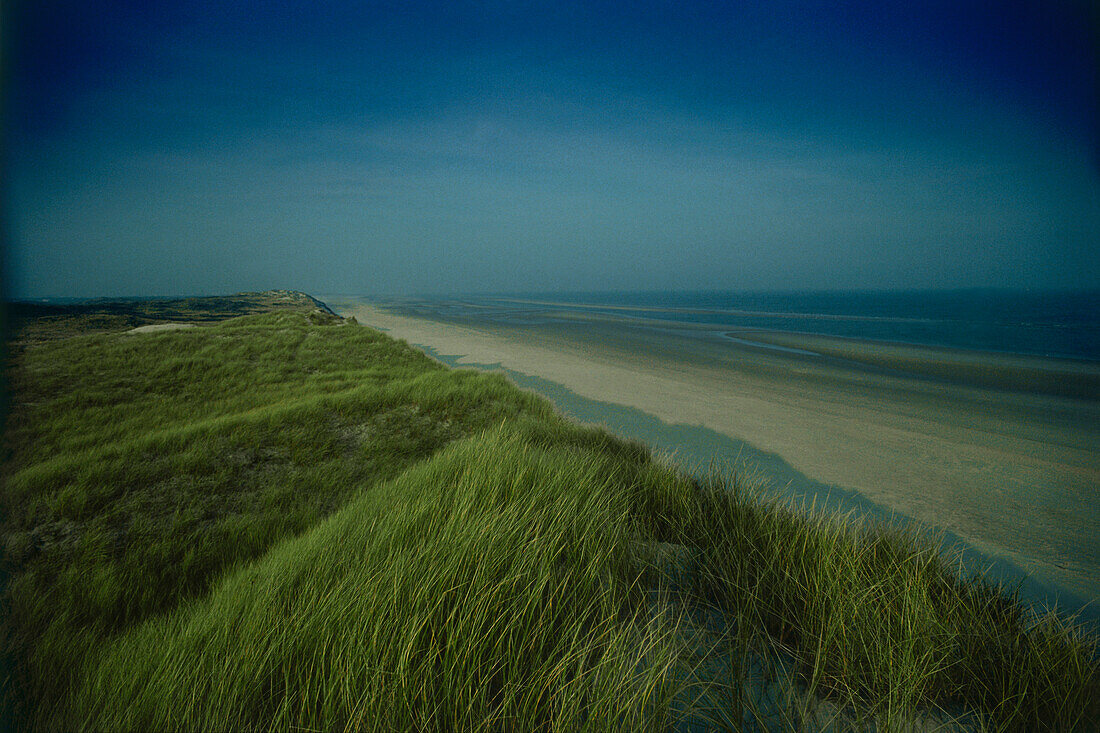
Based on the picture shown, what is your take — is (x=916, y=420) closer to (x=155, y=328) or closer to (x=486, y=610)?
(x=486, y=610)

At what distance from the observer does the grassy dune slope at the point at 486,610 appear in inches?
43.5

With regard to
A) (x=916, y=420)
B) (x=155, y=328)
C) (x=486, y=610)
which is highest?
(x=155, y=328)

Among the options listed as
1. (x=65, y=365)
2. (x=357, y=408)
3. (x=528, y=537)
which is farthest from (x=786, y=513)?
(x=65, y=365)

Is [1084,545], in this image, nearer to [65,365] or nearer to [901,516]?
[901,516]

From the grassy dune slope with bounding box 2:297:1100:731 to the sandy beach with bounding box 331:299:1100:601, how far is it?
2910 mm

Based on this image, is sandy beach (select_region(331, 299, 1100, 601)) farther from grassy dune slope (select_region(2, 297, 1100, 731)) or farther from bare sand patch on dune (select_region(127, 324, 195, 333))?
bare sand patch on dune (select_region(127, 324, 195, 333))

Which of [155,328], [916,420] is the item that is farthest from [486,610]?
[155,328]

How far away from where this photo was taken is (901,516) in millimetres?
4113

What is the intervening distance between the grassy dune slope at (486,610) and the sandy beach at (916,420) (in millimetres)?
2910

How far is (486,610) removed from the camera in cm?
136

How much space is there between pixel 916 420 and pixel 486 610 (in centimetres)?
958

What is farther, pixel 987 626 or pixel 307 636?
pixel 987 626

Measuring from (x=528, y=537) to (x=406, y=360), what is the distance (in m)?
9.26

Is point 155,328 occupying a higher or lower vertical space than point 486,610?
higher
